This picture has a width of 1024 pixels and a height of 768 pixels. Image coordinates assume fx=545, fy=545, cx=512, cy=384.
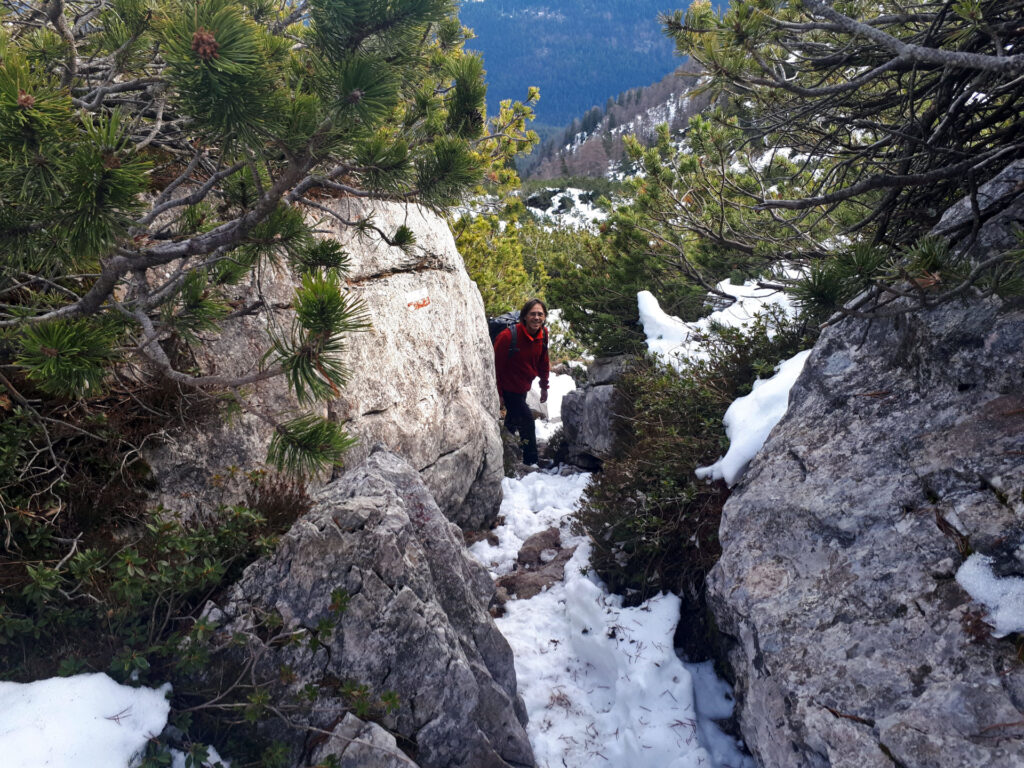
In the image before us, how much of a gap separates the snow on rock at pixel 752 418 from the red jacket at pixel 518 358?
362 cm

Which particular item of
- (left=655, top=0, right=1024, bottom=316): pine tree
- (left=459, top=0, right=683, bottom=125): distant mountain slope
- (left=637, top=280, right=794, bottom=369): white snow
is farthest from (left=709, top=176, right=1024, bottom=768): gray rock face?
(left=459, top=0, right=683, bottom=125): distant mountain slope

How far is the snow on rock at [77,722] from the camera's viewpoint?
213cm

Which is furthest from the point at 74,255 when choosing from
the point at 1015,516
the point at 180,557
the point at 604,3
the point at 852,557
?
the point at 604,3

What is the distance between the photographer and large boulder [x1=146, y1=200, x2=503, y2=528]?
3.65m

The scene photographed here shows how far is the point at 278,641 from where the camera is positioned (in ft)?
9.30

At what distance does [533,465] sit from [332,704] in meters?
6.14

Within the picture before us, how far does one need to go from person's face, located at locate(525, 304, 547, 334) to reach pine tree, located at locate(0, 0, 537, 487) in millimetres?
4426

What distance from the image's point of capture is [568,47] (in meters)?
157

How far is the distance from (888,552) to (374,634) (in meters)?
2.69

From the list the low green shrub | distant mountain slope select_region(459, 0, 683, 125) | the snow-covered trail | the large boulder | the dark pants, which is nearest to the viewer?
the snow-covered trail

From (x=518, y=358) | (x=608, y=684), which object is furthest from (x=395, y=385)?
(x=608, y=684)

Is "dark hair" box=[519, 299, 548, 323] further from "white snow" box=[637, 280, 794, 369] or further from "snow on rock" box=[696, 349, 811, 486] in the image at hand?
"snow on rock" box=[696, 349, 811, 486]

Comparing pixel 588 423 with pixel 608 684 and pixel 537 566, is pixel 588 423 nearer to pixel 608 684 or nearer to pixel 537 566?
pixel 537 566

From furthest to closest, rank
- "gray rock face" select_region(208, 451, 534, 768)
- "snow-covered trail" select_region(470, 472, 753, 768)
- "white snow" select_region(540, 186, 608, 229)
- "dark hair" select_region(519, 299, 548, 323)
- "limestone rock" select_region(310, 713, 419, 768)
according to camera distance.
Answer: "white snow" select_region(540, 186, 608, 229), "dark hair" select_region(519, 299, 548, 323), "snow-covered trail" select_region(470, 472, 753, 768), "gray rock face" select_region(208, 451, 534, 768), "limestone rock" select_region(310, 713, 419, 768)
